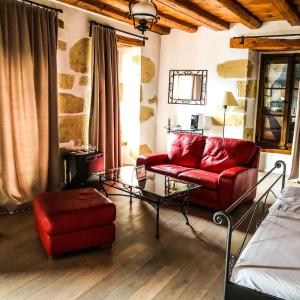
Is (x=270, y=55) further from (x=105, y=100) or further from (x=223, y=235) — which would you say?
(x=223, y=235)

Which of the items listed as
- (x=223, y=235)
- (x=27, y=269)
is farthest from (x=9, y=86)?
(x=223, y=235)

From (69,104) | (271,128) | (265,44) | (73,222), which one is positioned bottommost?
(73,222)

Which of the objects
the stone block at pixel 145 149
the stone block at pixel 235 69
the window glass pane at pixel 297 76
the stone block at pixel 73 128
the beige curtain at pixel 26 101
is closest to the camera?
the beige curtain at pixel 26 101

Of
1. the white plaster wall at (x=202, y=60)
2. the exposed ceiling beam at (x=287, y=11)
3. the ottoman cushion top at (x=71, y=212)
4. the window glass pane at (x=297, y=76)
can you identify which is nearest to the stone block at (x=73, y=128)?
the ottoman cushion top at (x=71, y=212)

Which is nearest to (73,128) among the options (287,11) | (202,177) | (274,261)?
(202,177)

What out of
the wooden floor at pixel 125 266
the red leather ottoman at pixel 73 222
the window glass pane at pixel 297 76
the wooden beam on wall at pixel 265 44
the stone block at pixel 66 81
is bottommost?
the wooden floor at pixel 125 266

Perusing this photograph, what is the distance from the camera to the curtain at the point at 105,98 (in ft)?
15.0

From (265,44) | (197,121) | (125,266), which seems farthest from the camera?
(197,121)

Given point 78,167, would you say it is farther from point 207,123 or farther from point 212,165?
point 207,123

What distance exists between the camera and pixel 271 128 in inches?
234

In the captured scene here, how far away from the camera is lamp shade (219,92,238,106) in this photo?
5.12m

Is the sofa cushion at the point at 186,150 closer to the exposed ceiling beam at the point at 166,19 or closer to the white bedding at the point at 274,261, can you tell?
the exposed ceiling beam at the point at 166,19

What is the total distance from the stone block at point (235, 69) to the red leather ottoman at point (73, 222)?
11.9ft

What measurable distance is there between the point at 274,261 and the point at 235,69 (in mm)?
4331
